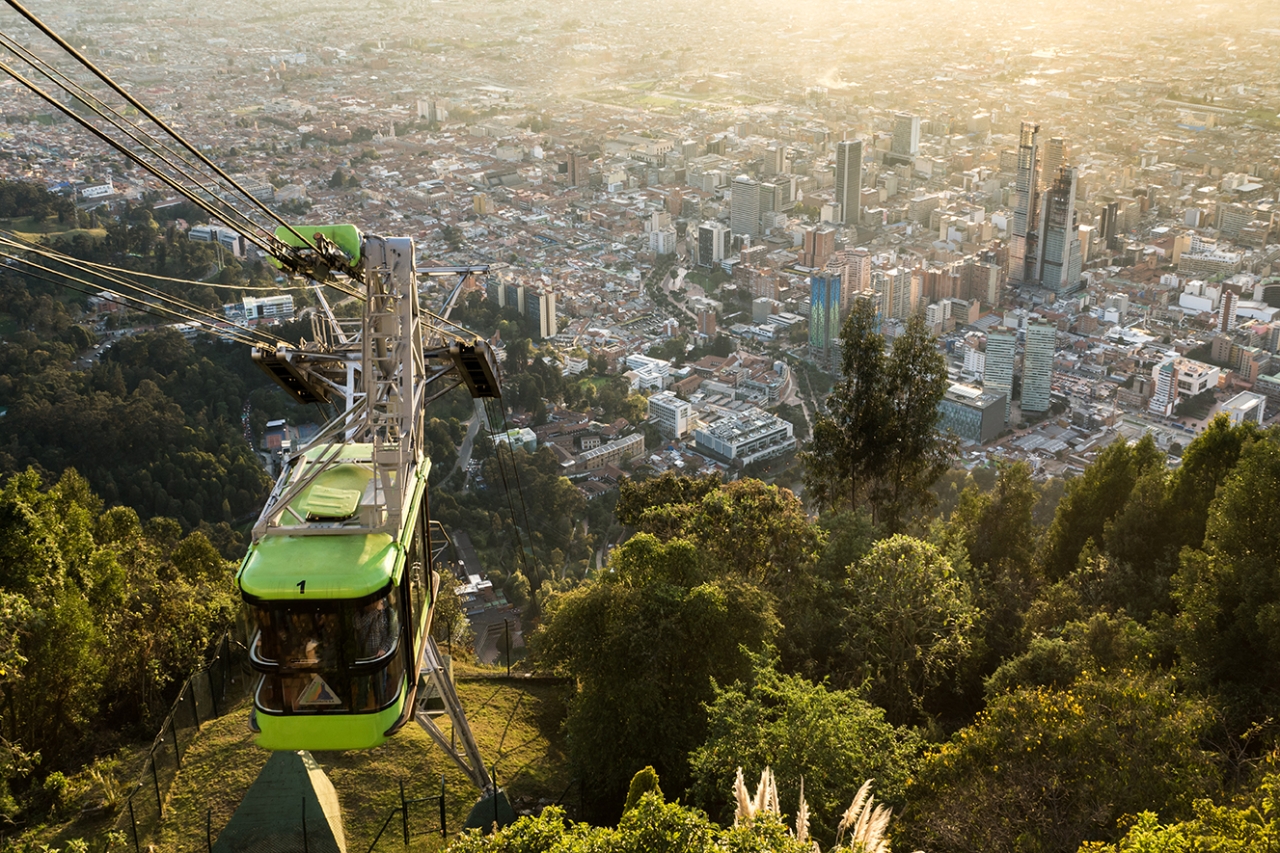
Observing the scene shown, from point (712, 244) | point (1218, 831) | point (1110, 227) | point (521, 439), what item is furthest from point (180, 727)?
point (1110, 227)

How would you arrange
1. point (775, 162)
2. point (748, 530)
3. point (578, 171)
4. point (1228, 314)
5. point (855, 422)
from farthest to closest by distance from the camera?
point (578, 171) < point (775, 162) < point (1228, 314) < point (855, 422) < point (748, 530)

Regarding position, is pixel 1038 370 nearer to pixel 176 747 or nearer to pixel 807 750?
pixel 807 750

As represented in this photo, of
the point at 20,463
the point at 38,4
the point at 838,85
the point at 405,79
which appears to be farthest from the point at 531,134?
the point at 20,463

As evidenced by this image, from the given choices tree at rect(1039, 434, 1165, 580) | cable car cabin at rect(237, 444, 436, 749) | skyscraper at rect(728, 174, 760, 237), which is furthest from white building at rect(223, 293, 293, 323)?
cable car cabin at rect(237, 444, 436, 749)

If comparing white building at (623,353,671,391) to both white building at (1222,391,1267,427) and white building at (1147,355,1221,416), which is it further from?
white building at (1222,391,1267,427)

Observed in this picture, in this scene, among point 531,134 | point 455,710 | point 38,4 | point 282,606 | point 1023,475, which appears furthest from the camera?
point 38,4

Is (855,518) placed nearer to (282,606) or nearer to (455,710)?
(455,710)
